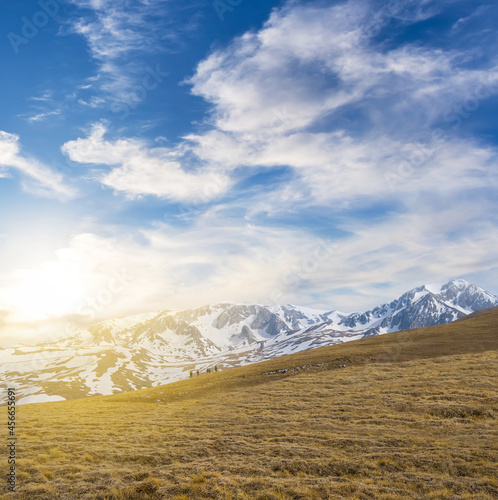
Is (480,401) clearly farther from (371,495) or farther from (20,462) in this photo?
(20,462)

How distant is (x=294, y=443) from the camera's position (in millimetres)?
22031

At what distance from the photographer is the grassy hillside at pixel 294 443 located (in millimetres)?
16078

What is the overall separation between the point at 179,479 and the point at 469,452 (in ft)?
52.2

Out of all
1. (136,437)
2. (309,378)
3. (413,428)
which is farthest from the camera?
(309,378)

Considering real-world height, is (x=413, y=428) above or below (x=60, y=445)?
below

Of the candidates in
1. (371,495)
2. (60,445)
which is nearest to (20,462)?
(60,445)

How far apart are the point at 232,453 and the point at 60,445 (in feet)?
43.0

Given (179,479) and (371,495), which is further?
(179,479)

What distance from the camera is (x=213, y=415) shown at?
107 ft

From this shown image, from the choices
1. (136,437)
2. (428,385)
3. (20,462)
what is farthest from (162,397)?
(428,385)

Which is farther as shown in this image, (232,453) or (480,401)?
(480,401)

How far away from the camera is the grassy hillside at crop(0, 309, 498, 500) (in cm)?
1608

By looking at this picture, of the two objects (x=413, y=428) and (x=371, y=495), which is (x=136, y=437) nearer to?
(x=371, y=495)

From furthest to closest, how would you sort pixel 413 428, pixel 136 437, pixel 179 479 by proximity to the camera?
pixel 136 437, pixel 413 428, pixel 179 479
